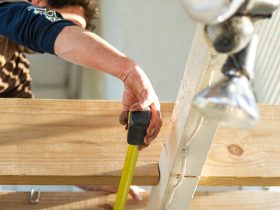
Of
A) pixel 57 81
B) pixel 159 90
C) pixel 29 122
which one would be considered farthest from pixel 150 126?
pixel 57 81

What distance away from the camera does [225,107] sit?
39cm

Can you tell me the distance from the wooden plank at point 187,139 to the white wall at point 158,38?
3.06ft

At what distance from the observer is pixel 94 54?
693 mm

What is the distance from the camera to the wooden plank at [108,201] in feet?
2.68

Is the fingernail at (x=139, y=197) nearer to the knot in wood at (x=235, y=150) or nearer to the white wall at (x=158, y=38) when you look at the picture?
the knot in wood at (x=235, y=150)

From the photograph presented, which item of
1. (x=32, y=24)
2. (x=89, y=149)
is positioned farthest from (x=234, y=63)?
(x=32, y=24)

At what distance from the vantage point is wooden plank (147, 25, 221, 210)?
555 millimetres

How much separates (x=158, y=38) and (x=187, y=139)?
1.06 metres

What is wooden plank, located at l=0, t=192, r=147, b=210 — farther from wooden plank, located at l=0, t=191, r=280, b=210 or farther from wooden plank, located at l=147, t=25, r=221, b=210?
wooden plank, located at l=147, t=25, r=221, b=210

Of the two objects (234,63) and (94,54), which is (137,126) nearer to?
(94,54)

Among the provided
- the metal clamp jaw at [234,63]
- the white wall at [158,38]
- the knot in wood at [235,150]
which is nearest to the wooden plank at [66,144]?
the knot in wood at [235,150]

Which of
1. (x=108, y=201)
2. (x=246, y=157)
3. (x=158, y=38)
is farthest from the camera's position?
(x=158, y=38)

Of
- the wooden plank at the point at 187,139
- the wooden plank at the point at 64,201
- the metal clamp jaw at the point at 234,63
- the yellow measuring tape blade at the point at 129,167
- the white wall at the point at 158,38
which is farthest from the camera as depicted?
the white wall at the point at 158,38

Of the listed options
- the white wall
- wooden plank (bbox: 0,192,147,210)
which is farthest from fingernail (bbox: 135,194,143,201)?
the white wall
